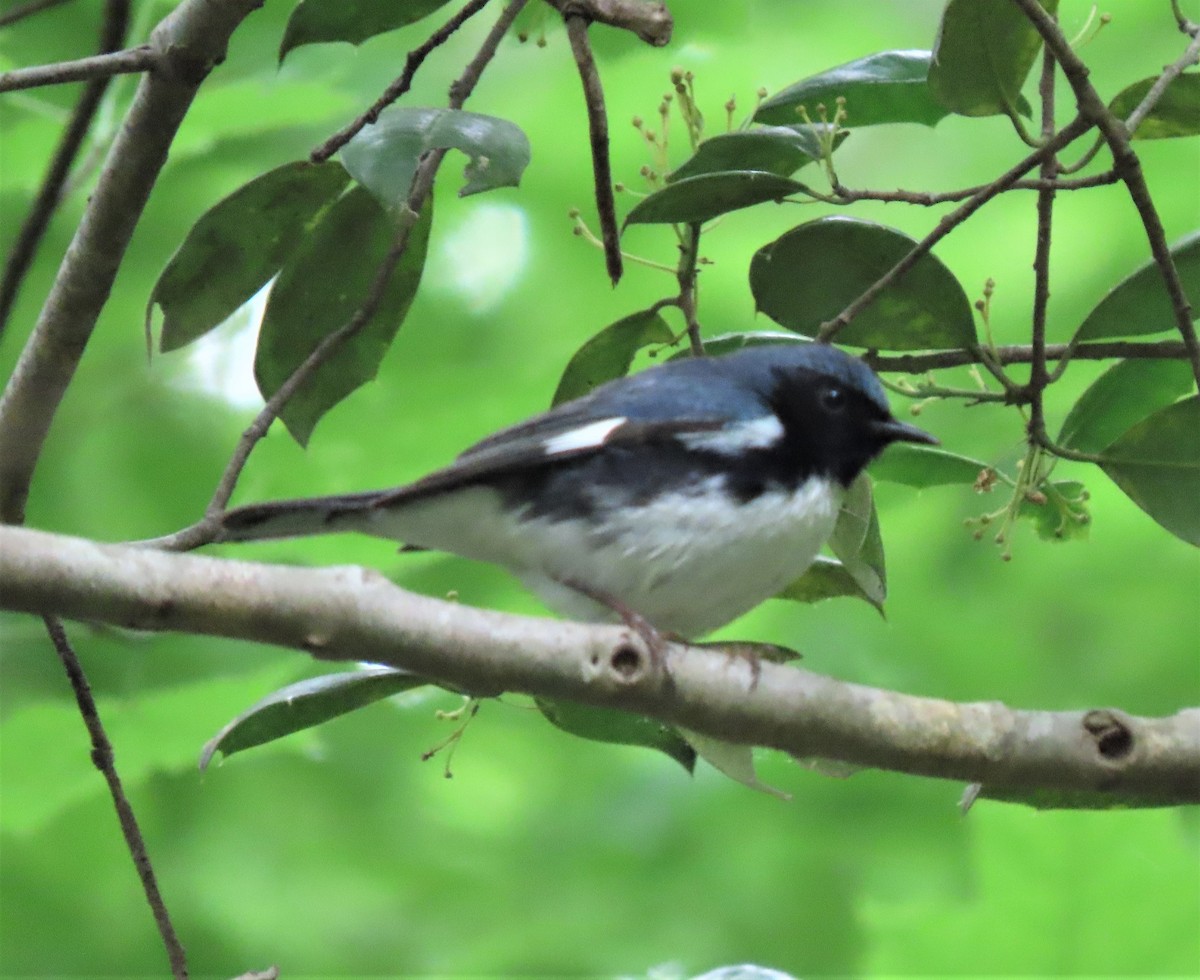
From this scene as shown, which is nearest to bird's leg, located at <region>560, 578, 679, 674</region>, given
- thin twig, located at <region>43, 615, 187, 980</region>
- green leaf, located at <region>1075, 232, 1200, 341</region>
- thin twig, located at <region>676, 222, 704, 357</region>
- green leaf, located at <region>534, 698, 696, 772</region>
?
green leaf, located at <region>534, 698, 696, 772</region>

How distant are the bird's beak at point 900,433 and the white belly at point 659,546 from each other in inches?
8.5

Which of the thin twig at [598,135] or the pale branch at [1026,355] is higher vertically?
the thin twig at [598,135]

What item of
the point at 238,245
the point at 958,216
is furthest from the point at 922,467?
the point at 238,245

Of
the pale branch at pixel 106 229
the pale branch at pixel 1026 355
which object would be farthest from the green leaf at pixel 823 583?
the pale branch at pixel 106 229

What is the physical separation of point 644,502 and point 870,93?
36.4 inches

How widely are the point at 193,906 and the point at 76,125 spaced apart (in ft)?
8.03

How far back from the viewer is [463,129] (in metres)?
2.56

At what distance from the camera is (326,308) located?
9.89ft

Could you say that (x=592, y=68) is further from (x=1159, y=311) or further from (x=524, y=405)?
(x=524, y=405)

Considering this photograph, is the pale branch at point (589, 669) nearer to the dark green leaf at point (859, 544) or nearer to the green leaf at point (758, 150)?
the dark green leaf at point (859, 544)

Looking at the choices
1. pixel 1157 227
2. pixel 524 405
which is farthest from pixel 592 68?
pixel 524 405

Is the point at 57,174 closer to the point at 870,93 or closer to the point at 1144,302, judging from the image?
the point at 870,93

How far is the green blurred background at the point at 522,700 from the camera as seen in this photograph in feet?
12.9

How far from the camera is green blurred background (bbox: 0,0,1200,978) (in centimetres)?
392
